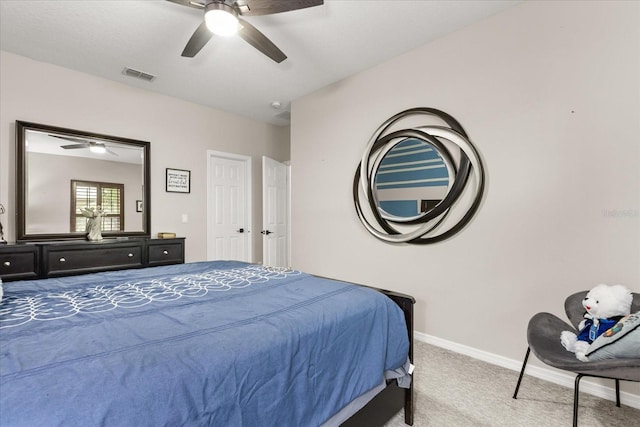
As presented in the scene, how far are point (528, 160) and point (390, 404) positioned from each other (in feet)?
6.37

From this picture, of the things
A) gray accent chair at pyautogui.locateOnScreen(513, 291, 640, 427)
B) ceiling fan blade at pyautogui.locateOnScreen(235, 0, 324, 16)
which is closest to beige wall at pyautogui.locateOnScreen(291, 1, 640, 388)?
gray accent chair at pyautogui.locateOnScreen(513, 291, 640, 427)

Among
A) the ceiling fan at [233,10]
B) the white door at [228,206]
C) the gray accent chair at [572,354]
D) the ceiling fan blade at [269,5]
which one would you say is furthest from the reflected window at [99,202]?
the gray accent chair at [572,354]

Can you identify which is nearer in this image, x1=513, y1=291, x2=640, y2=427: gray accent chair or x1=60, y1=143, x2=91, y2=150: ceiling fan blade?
x1=513, y1=291, x2=640, y2=427: gray accent chair

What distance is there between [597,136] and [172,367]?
8.79 ft

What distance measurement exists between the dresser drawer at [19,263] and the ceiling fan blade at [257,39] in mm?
2646

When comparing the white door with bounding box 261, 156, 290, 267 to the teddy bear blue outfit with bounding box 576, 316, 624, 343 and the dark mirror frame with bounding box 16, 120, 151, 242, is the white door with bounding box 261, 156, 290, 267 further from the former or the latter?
the teddy bear blue outfit with bounding box 576, 316, 624, 343

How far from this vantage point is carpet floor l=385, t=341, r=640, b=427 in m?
1.74

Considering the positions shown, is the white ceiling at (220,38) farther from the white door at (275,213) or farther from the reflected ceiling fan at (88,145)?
the white door at (275,213)

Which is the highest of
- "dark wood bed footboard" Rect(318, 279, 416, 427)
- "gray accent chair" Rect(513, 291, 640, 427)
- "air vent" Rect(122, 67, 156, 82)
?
"air vent" Rect(122, 67, 156, 82)

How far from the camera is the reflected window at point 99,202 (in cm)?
328

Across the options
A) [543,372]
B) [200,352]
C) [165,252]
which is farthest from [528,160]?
[165,252]

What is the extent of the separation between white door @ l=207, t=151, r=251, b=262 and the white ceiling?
1244 mm

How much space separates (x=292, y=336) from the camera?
1130 mm

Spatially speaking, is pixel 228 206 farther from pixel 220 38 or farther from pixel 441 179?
pixel 441 179
